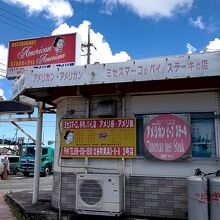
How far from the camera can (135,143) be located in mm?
7914

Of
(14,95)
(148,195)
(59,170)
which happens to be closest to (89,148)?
(59,170)

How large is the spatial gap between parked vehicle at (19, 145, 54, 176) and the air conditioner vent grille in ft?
59.2

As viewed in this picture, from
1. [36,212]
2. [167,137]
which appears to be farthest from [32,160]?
[167,137]

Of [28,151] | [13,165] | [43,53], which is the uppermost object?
[43,53]

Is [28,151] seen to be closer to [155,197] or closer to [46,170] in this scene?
[46,170]

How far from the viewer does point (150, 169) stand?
7.78m

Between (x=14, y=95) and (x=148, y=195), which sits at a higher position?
(x=14, y=95)

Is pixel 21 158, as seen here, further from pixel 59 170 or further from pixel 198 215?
pixel 198 215

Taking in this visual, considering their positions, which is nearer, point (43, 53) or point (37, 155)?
point (37, 155)

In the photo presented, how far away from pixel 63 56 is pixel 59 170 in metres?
6.32

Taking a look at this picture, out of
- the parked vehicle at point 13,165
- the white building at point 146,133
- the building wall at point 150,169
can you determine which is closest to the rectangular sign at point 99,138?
the white building at point 146,133

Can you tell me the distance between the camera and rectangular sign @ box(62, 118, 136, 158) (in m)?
7.99

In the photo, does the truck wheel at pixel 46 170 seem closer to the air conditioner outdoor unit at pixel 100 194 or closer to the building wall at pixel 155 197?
the building wall at pixel 155 197

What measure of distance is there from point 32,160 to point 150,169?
62.0ft
